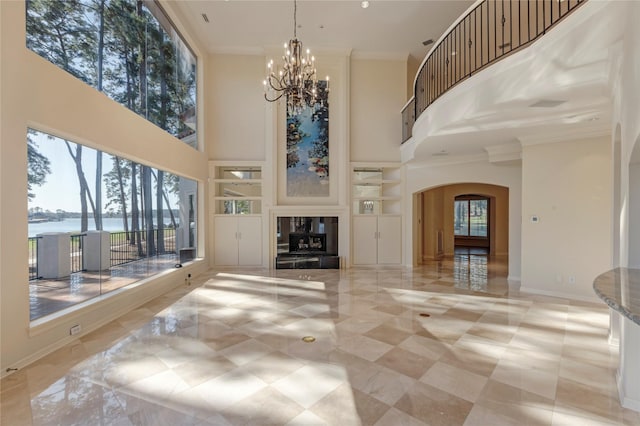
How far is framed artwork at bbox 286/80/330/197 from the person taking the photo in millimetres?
8711

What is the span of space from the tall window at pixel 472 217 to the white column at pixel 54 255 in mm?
14443

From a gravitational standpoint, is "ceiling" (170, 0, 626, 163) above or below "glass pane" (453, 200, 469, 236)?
above

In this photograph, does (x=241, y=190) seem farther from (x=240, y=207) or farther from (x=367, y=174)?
(x=367, y=174)

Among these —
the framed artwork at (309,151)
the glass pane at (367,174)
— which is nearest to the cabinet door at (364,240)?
the glass pane at (367,174)

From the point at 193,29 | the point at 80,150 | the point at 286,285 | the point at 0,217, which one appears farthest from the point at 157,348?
the point at 193,29

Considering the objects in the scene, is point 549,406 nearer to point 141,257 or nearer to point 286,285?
point 286,285

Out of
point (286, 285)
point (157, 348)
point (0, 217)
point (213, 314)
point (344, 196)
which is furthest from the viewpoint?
point (344, 196)

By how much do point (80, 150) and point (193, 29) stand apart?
5.27m

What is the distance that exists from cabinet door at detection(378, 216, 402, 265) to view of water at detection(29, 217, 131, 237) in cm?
652

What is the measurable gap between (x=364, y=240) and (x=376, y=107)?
13.2 feet

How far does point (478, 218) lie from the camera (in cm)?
1448

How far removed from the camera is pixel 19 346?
10.0 ft

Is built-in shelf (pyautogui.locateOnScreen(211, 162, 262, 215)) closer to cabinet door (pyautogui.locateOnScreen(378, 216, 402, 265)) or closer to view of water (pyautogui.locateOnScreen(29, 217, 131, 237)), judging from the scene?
cabinet door (pyautogui.locateOnScreen(378, 216, 402, 265))

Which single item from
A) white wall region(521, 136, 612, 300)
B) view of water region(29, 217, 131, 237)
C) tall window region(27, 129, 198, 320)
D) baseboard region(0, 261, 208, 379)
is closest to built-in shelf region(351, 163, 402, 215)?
white wall region(521, 136, 612, 300)
